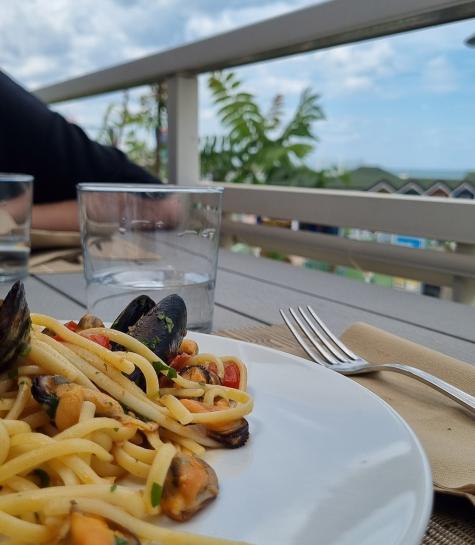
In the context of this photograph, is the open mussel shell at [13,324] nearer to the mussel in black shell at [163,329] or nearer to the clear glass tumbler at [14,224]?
the mussel in black shell at [163,329]

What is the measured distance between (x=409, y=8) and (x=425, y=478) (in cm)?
162

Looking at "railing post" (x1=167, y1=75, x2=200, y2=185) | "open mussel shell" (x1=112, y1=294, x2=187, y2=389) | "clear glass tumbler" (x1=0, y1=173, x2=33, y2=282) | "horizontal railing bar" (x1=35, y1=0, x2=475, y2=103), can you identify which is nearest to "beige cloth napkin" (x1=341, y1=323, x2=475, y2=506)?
"open mussel shell" (x1=112, y1=294, x2=187, y2=389)

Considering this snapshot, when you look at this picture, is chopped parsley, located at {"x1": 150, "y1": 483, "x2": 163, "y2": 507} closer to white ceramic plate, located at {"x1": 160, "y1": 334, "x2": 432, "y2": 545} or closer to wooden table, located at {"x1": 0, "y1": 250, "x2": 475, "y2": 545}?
white ceramic plate, located at {"x1": 160, "y1": 334, "x2": 432, "y2": 545}

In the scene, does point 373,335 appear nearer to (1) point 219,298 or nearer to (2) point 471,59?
(1) point 219,298

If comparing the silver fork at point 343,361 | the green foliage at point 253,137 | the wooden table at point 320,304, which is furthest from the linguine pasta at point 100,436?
the green foliage at point 253,137

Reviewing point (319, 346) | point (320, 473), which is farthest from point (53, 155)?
point (320, 473)

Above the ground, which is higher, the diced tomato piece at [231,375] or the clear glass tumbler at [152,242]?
the clear glass tumbler at [152,242]

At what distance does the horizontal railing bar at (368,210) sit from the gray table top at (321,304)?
416 mm

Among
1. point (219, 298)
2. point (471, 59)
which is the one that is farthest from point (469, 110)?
point (219, 298)

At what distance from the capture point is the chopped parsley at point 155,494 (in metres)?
0.48

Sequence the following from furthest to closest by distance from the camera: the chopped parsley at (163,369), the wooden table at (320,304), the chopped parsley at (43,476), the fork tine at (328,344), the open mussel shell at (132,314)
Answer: the wooden table at (320,304), the fork tine at (328,344), the open mussel shell at (132,314), the chopped parsley at (163,369), the chopped parsley at (43,476)

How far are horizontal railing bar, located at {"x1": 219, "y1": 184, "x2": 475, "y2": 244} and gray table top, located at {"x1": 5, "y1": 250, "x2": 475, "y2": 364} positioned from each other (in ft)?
1.36

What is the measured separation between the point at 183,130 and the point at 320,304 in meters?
1.95

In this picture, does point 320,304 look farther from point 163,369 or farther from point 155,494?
point 155,494
